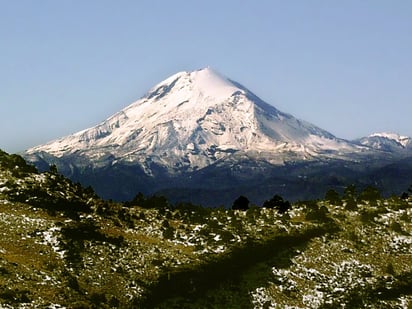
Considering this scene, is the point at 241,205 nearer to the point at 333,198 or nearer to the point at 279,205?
the point at 279,205

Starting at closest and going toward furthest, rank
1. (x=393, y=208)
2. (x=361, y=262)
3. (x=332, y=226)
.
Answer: (x=361, y=262), (x=332, y=226), (x=393, y=208)

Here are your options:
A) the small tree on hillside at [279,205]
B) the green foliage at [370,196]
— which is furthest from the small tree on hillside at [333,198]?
the small tree on hillside at [279,205]

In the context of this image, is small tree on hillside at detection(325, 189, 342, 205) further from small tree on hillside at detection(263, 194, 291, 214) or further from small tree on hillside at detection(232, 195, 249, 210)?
small tree on hillside at detection(232, 195, 249, 210)

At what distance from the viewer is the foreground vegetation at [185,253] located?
→ 48969mm

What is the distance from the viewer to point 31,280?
1812 inches

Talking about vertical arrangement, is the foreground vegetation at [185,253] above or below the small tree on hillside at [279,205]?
below

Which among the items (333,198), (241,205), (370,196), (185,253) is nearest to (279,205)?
(241,205)

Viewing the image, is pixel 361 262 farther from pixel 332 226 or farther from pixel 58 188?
pixel 58 188

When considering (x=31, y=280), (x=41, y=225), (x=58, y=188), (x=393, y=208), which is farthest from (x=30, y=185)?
(x=393, y=208)

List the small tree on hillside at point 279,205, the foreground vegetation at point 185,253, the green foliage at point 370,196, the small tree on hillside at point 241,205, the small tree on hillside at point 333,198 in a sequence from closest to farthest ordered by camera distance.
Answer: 1. the foreground vegetation at point 185,253
2. the small tree on hillside at point 279,205
3. the small tree on hillside at point 333,198
4. the green foliage at point 370,196
5. the small tree on hillside at point 241,205

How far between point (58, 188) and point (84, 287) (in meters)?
23.0

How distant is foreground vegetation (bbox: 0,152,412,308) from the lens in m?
49.0

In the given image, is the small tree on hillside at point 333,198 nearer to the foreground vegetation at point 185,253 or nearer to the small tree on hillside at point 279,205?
the foreground vegetation at point 185,253

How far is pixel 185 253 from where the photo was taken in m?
59.9
